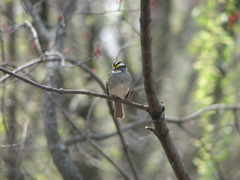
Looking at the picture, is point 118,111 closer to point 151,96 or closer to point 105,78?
point 151,96

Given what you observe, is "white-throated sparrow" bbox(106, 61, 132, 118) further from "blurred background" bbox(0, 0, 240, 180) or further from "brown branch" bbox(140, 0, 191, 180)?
"brown branch" bbox(140, 0, 191, 180)

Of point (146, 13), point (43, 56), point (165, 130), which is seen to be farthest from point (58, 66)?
point (146, 13)

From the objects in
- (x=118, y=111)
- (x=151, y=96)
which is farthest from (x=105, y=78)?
(x=151, y=96)

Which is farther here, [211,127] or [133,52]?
A: [133,52]

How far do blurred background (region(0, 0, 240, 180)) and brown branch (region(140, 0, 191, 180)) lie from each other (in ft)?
6.19

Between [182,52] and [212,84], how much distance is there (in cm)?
420

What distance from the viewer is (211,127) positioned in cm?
707

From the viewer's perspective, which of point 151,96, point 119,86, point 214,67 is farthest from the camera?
point 214,67

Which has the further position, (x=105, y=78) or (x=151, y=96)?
(x=105, y=78)

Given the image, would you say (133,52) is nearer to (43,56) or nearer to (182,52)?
(182,52)

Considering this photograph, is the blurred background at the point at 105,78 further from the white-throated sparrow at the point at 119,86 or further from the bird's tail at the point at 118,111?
the bird's tail at the point at 118,111

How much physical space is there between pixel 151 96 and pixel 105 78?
7281mm

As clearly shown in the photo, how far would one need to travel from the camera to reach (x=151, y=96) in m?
3.22

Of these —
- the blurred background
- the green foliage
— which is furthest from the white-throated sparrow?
the green foliage
